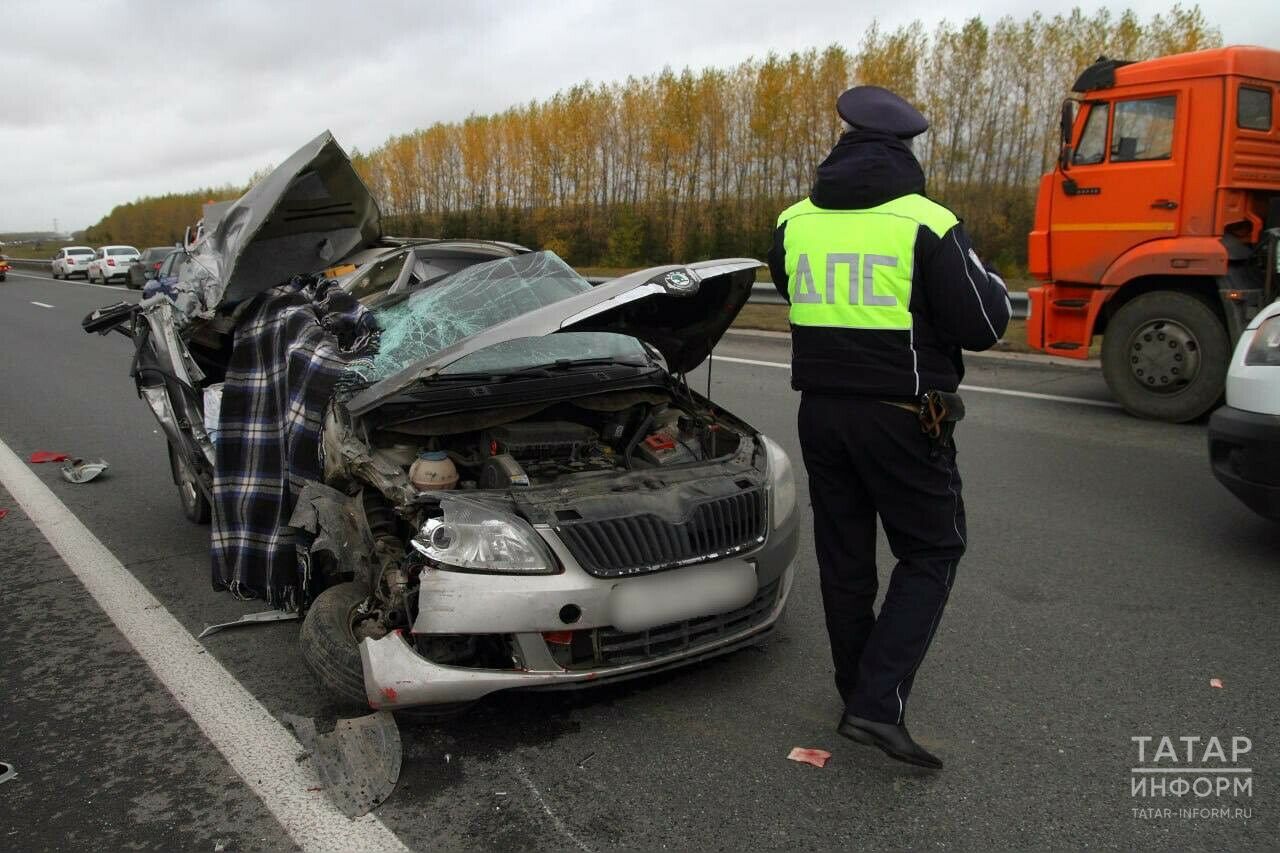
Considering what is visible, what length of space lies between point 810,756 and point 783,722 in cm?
22

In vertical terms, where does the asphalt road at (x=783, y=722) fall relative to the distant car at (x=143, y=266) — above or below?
below

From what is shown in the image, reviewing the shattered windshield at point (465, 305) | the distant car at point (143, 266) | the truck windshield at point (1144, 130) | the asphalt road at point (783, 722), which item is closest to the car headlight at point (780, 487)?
the asphalt road at point (783, 722)

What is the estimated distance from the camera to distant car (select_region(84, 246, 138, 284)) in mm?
34125

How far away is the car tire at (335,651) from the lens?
3.13 m

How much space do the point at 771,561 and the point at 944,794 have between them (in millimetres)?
950

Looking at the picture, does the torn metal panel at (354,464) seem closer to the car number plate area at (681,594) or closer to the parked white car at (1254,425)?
the car number plate area at (681,594)

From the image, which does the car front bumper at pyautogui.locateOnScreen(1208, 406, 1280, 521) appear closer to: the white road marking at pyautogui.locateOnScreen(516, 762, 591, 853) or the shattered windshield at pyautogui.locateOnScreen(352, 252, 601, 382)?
the shattered windshield at pyautogui.locateOnScreen(352, 252, 601, 382)

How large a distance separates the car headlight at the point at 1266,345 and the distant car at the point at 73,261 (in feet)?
136

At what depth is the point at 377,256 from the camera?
665 cm

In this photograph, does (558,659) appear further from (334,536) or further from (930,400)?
(930,400)

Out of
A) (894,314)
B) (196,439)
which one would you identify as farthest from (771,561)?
(196,439)

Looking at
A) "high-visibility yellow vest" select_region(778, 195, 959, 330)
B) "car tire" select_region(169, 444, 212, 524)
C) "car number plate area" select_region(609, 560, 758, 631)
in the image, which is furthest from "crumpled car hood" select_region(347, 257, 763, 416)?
"car tire" select_region(169, 444, 212, 524)

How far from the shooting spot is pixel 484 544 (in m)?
2.96

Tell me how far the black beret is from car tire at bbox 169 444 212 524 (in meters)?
4.05
